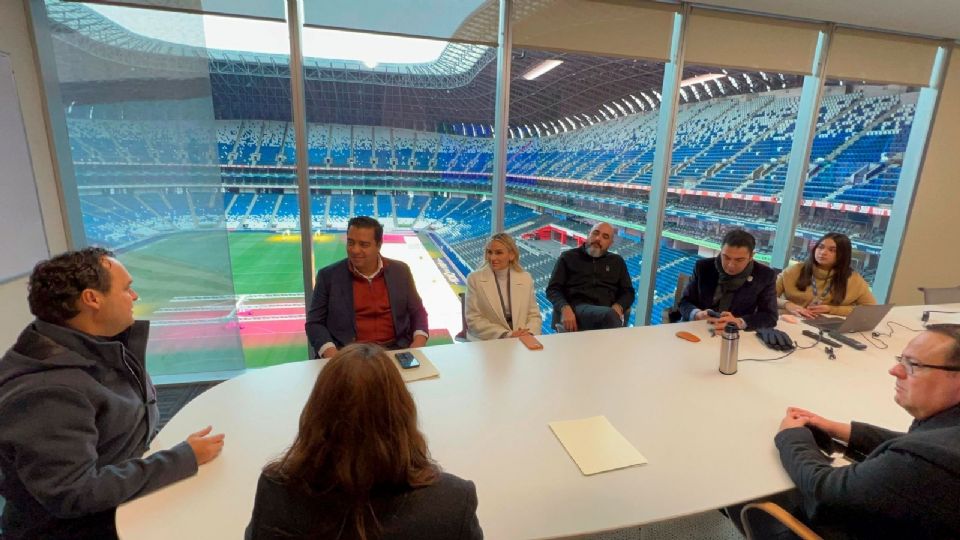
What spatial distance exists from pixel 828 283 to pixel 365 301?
317 cm

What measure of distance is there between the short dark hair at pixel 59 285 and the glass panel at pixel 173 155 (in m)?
2.01

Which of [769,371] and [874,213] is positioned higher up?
[874,213]

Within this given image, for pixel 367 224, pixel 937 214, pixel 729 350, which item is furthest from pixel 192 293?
pixel 937 214

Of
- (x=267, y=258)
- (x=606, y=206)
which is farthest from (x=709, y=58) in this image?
(x=267, y=258)

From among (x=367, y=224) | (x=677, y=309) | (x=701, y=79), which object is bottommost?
(x=677, y=309)

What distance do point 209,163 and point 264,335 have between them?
3382 mm

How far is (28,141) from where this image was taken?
2.38m

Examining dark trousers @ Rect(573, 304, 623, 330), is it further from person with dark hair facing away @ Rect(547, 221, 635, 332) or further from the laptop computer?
the laptop computer

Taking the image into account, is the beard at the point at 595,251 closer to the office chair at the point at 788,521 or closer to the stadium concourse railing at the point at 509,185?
the stadium concourse railing at the point at 509,185

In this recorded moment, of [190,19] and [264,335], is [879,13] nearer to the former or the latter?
[190,19]

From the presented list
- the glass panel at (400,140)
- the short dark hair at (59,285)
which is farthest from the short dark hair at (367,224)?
the short dark hair at (59,285)

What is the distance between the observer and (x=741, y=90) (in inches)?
175

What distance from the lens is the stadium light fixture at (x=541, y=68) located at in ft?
11.0

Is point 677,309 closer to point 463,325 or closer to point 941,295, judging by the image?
point 463,325
